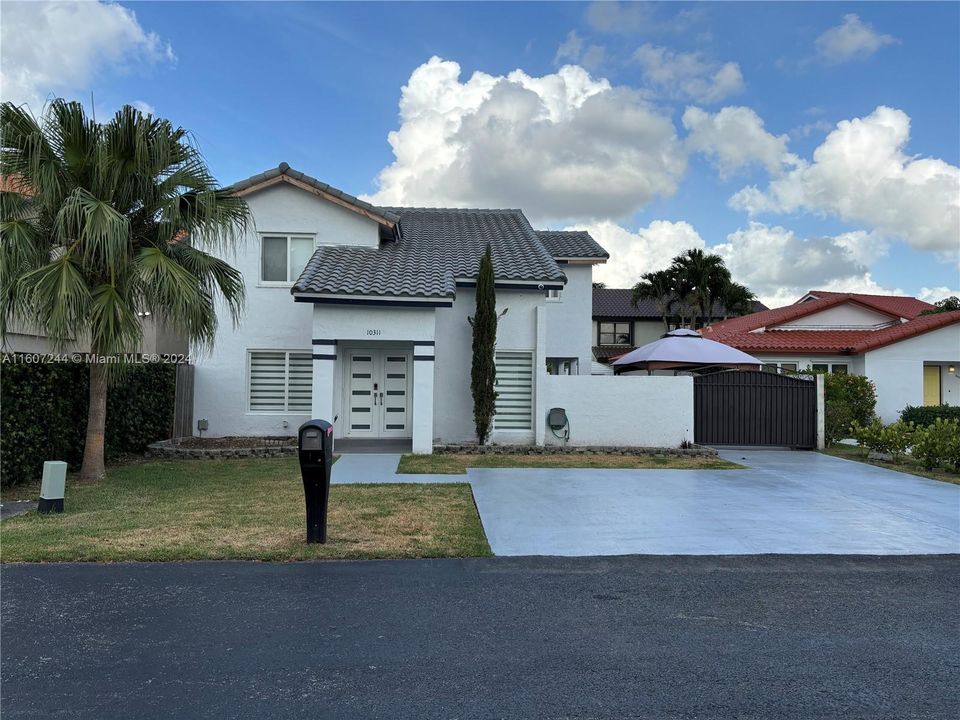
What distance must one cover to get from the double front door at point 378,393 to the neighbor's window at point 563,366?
7309 mm

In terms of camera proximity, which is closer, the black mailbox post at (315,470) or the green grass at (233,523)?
the green grass at (233,523)

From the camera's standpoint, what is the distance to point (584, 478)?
11422mm

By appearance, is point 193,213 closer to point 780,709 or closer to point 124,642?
point 124,642

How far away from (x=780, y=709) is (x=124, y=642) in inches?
160

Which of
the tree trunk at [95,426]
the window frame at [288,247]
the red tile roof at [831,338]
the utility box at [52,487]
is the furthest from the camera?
the red tile roof at [831,338]

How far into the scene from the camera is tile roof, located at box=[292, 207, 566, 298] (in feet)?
46.2

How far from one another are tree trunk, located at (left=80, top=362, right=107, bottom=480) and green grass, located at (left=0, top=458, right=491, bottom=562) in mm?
242

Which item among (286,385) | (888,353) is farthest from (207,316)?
(888,353)

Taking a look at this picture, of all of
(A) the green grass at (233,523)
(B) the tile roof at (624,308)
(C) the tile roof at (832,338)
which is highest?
(B) the tile roof at (624,308)

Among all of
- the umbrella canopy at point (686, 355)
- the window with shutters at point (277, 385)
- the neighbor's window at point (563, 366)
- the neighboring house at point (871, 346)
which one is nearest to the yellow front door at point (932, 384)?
the neighboring house at point (871, 346)

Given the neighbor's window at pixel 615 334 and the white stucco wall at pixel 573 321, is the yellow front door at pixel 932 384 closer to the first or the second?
the white stucco wall at pixel 573 321

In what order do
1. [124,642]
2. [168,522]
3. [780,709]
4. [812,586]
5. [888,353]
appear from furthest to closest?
[888,353], [168,522], [812,586], [124,642], [780,709]

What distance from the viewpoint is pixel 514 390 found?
15.7m

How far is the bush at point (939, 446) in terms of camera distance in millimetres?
12593
